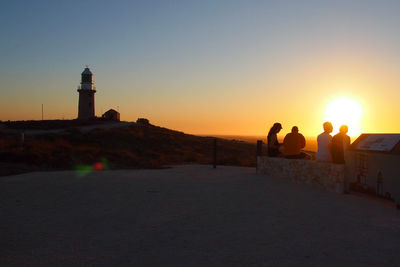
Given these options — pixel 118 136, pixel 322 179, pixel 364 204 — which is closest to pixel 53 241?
pixel 364 204

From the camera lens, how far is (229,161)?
1967 centimetres

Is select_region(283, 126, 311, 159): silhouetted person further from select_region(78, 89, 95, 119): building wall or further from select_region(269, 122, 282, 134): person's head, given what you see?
select_region(78, 89, 95, 119): building wall

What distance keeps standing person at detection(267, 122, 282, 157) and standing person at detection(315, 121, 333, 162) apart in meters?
2.64

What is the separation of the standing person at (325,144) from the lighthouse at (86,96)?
51.8m

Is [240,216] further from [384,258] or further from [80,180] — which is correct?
[80,180]

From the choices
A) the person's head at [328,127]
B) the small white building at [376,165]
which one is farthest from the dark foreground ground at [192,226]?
the person's head at [328,127]

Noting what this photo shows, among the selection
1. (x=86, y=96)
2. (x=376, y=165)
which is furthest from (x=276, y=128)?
(x=86, y=96)

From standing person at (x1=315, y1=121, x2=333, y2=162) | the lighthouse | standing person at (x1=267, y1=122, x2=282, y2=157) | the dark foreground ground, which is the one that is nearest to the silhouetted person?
standing person at (x1=267, y1=122, x2=282, y2=157)

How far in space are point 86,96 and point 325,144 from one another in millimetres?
53320

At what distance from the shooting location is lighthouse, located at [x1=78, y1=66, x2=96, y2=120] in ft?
191

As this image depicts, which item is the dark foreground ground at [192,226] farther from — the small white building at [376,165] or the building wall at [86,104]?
the building wall at [86,104]

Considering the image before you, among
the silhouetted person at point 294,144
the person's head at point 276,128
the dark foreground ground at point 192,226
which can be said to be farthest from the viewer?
the person's head at point 276,128

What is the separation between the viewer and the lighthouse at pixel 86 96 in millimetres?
58312

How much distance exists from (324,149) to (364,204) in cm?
257
